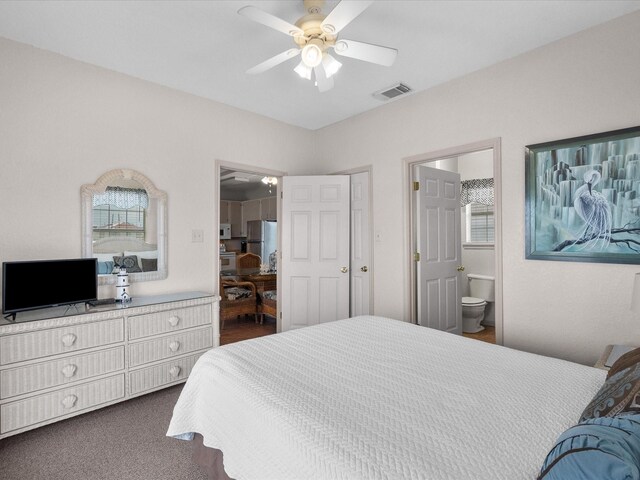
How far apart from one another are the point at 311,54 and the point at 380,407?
6.12 feet

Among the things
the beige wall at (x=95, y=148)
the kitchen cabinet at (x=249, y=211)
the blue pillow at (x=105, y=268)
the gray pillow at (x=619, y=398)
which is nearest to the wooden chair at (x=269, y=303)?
the beige wall at (x=95, y=148)

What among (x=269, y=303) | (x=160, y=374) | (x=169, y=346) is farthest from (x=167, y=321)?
(x=269, y=303)

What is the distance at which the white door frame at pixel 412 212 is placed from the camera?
279 cm

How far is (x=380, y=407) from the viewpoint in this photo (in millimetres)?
1278

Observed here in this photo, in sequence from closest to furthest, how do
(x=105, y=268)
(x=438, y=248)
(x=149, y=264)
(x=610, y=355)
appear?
(x=610, y=355)
(x=105, y=268)
(x=149, y=264)
(x=438, y=248)

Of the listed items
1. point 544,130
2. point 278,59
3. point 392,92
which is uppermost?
point 392,92

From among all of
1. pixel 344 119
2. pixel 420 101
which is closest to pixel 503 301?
pixel 420 101

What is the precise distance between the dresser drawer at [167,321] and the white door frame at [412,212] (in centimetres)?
200

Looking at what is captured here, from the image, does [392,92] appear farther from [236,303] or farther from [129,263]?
[236,303]

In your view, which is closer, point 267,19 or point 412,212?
point 267,19

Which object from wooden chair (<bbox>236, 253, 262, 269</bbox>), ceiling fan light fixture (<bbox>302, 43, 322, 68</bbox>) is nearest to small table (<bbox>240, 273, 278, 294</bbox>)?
wooden chair (<bbox>236, 253, 262, 269</bbox>)

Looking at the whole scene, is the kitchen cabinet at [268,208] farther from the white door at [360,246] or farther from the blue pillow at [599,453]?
the blue pillow at [599,453]

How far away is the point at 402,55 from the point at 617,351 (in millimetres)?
2461

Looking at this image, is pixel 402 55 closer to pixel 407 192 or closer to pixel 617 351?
pixel 407 192
